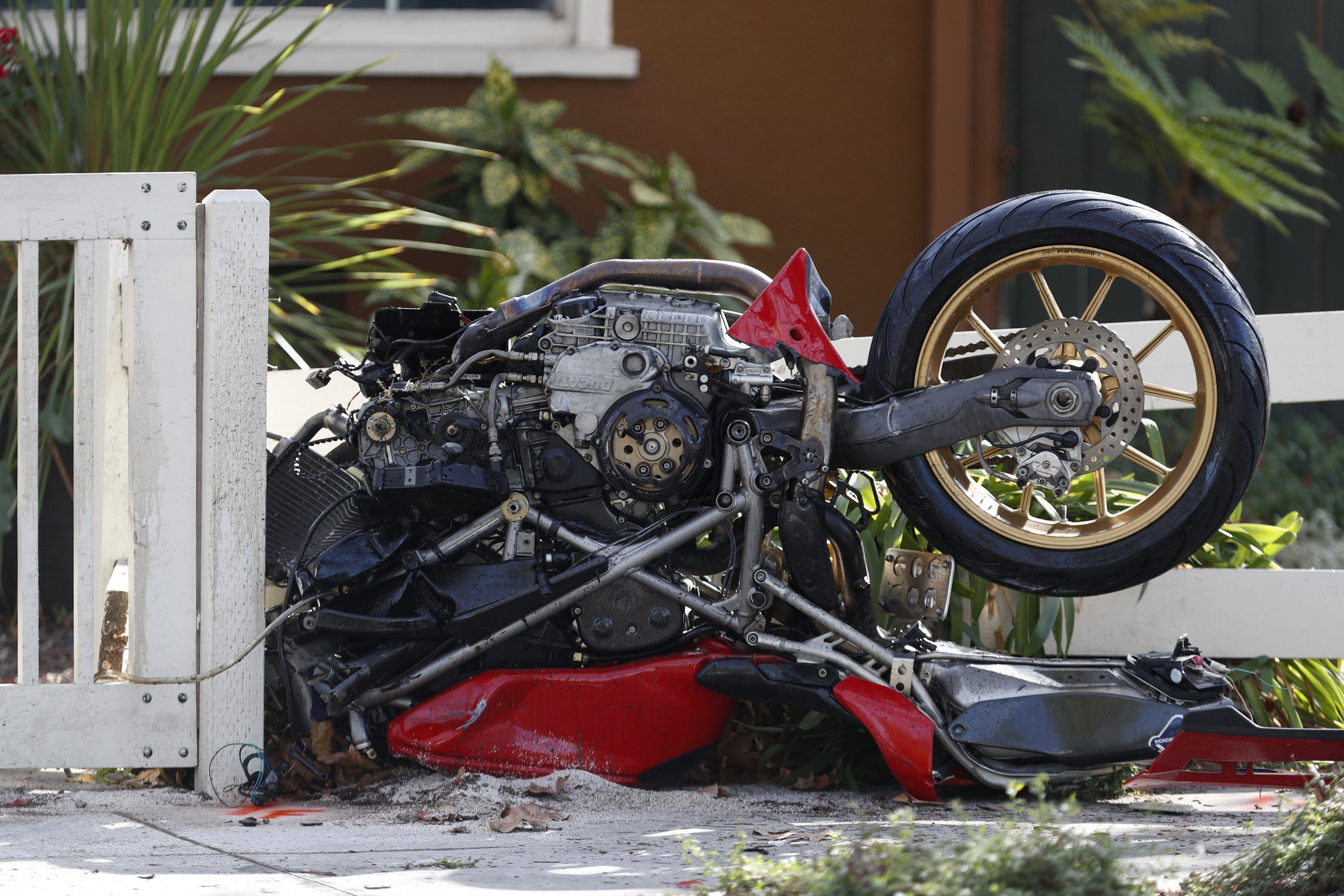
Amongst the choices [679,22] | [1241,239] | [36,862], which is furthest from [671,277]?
[1241,239]

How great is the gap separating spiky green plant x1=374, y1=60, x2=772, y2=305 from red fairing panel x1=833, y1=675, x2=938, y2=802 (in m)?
2.86

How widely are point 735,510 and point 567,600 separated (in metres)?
0.41

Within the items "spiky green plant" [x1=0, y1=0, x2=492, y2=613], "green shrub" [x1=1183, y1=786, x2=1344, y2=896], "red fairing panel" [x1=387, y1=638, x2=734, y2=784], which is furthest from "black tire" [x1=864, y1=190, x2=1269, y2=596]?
"spiky green plant" [x1=0, y1=0, x2=492, y2=613]

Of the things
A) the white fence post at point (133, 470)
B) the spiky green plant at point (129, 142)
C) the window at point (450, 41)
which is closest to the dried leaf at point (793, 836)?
the white fence post at point (133, 470)

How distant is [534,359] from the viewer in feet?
9.37

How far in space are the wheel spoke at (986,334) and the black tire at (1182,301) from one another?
14 centimetres

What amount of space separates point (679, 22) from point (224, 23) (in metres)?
2.06

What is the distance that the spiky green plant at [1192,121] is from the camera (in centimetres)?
557

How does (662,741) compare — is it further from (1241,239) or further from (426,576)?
(1241,239)

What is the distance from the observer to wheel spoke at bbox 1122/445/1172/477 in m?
2.84

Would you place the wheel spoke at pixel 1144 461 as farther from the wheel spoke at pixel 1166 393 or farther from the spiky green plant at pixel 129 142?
the spiky green plant at pixel 129 142

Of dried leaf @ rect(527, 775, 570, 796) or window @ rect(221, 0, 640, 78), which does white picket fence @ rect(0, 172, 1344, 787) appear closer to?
dried leaf @ rect(527, 775, 570, 796)

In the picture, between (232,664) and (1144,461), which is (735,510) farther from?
(232,664)

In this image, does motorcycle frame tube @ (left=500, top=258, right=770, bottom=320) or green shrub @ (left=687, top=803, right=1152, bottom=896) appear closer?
green shrub @ (left=687, top=803, right=1152, bottom=896)
